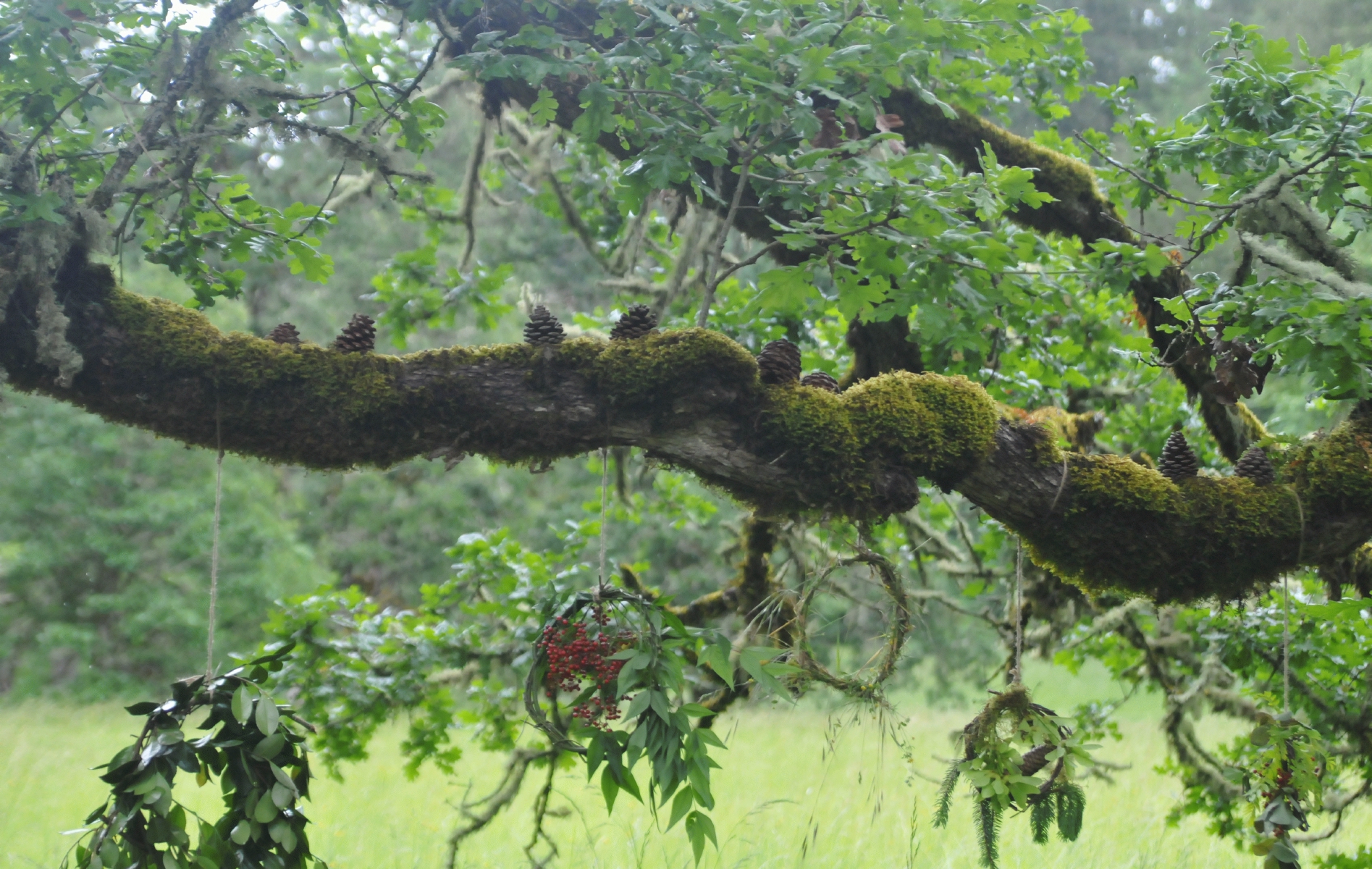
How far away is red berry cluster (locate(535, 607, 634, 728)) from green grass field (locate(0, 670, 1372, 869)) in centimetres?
70

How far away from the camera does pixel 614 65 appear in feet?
7.52

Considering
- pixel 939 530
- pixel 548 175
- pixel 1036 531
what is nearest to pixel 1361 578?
pixel 1036 531

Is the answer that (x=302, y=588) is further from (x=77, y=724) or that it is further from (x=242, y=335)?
(x=242, y=335)

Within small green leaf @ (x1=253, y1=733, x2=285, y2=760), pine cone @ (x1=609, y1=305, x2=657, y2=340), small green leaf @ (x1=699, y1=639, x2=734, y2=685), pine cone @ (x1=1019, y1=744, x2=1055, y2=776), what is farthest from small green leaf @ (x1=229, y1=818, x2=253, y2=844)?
pine cone @ (x1=1019, y1=744, x2=1055, y2=776)

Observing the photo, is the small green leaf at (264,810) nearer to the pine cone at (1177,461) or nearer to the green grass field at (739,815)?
the green grass field at (739,815)

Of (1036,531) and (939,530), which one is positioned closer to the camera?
(1036,531)

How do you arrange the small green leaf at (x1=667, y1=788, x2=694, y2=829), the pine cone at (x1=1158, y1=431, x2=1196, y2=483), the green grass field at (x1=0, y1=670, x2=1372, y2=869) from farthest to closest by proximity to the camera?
the green grass field at (x1=0, y1=670, x2=1372, y2=869), the pine cone at (x1=1158, y1=431, x2=1196, y2=483), the small green leaf at (x1=667, y1=788, x2=694, y2=829)

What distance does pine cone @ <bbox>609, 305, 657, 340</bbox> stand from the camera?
222 cm

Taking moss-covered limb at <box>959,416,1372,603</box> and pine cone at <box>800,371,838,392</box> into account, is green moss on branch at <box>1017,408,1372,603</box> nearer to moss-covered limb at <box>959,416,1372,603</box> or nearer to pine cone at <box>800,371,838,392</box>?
moss-covered limb at <box>959,416,1372,603</box>

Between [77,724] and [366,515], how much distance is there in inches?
144

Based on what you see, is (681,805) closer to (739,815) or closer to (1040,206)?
(1040,206)

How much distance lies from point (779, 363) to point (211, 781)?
1.46 m

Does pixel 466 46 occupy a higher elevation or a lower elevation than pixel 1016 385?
higher

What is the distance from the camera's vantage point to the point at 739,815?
18.6 ft
